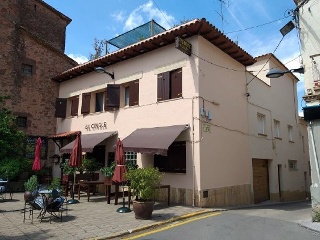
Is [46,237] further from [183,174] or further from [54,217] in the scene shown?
[183,174]

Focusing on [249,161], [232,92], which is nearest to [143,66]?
[232,92]

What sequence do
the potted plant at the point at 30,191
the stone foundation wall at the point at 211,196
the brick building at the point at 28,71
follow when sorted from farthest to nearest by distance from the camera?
the brick building at the point at 28,71
the stone foundation wall at the point at 211,196
the potted plant at the point at 30,191

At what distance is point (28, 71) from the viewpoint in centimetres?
1833

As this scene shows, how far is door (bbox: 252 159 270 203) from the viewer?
15.6 metres

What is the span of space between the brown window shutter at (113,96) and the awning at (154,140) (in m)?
2.79

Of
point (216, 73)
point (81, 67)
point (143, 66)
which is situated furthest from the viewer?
point (81, 67)

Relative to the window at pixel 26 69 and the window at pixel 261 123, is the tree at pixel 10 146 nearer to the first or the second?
the window at pixel 26 69

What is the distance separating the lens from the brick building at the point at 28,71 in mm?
17297

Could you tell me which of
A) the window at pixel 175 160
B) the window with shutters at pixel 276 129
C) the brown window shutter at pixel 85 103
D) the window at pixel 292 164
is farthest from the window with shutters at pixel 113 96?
the window at pixel 292 164

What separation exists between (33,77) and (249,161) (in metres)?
14.1

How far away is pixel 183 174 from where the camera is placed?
11688 millimetres

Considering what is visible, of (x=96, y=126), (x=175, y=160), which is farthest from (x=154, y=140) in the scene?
(x=96, y=126)

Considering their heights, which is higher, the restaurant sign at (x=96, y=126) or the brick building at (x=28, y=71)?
the brick building at (x=28, y=71)

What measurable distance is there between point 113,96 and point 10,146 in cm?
651
